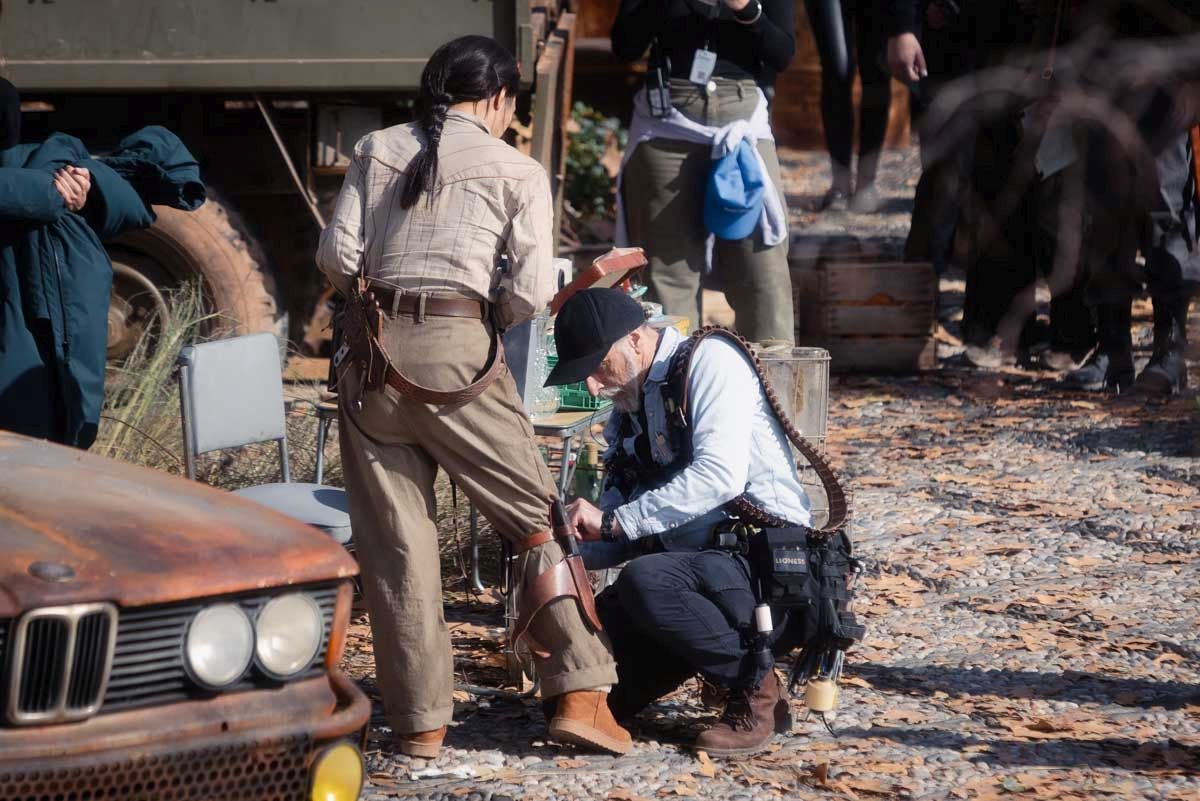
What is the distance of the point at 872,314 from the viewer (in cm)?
880

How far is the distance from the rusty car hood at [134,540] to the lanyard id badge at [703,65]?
148 inches

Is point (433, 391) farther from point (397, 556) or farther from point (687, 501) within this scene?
point (687, 501)

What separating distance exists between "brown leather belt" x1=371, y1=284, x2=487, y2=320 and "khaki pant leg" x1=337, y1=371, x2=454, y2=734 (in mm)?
219

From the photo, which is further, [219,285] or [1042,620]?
[219,285]

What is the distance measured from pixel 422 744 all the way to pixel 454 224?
4.39 ft

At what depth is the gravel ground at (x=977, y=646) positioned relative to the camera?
3.84 meters

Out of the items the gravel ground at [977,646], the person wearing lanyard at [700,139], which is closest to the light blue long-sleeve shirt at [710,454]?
the gravel ground at [977,646]

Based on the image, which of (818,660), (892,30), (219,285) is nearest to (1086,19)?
(892,30)

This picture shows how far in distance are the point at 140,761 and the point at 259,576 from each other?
15.1 inches

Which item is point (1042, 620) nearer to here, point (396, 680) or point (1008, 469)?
point (1008, 469)

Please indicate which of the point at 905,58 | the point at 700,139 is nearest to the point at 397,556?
the point at 905,58

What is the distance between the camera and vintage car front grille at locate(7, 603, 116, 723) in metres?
2.51

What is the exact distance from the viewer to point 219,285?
7.59 m

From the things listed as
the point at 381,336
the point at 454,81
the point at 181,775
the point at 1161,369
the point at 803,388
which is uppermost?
the point at 454,81
